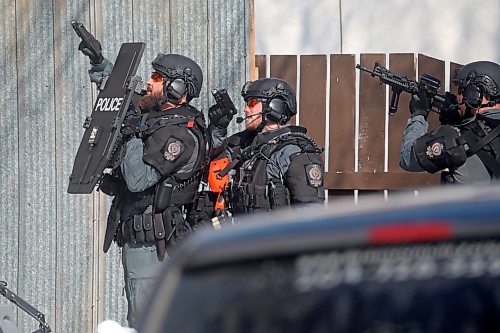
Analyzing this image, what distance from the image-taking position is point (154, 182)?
6.61 meters

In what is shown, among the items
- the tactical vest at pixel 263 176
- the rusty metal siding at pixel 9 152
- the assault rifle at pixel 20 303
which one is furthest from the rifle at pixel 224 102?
the rusty metal siding at pixel 9 152

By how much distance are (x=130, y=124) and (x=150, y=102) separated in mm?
388

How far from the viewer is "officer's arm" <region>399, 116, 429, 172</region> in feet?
22.3

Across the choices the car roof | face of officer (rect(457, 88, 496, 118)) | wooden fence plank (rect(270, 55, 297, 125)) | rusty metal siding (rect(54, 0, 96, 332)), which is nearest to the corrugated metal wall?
rusty metal siding (rect(54, 0, 96, 332))

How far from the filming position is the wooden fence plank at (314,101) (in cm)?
819

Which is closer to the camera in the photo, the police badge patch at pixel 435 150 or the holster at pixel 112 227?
the police badge patch at pixel 435 150

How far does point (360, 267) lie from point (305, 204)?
15.5 ft

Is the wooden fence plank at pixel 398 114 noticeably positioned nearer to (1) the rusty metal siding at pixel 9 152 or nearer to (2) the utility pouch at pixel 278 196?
(2) the utility pouch at pixel 278 196

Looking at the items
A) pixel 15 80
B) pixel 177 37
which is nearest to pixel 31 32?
pixel 15 80

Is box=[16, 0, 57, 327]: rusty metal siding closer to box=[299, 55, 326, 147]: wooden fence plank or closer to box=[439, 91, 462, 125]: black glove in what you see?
box=[299, 55, 326, 147]: wooden fence plank

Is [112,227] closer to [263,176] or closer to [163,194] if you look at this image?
[163,194]

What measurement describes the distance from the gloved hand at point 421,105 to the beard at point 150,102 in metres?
1.58

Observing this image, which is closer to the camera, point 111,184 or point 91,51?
point 111,184

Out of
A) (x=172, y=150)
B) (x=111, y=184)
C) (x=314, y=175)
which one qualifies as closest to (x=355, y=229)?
(x=314, y=175)
